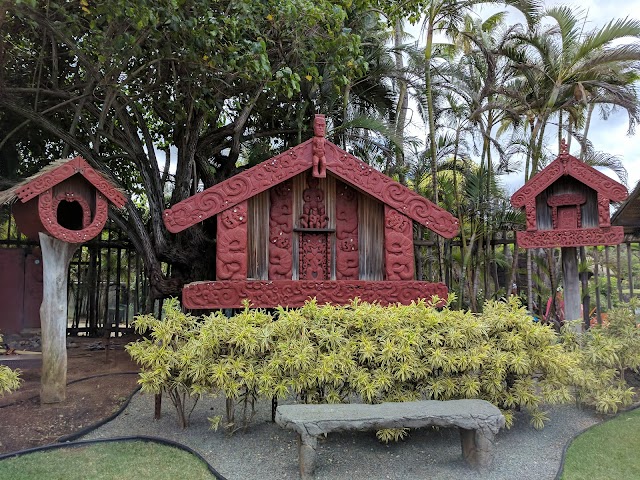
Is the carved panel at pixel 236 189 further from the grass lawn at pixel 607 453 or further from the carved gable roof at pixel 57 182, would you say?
the grass lawn at pixel 607 453

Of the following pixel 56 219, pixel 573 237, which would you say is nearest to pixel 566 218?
pixel 573 237

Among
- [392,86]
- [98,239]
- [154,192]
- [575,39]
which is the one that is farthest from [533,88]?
[98,239]

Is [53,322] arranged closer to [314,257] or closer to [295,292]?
[295,292]

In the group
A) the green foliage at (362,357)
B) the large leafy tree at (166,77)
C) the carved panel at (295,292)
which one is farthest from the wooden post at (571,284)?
the large leafy tree at (166,77)

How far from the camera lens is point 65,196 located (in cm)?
573

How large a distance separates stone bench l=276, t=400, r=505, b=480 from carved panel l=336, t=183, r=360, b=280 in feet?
10.9

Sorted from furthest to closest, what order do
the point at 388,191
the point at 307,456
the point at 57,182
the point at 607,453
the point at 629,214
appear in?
1. the point at 629,214
2. the point at 388,191
3. the point at 57,182
4. the point at 607,453
5. the point at 307,456

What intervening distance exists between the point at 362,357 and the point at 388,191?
3370 millimetres

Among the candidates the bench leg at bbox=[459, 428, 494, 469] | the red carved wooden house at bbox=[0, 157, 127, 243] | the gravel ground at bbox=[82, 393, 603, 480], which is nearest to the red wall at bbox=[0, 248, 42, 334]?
the red carved wooden house at bbox=[0, 157, 127, 243]

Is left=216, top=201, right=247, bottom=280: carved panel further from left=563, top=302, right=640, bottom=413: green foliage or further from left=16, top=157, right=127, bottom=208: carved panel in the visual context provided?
left=563, top=302, right=640, bottom=413: green foliage

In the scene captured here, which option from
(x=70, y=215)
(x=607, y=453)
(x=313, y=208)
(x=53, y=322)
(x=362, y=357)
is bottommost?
(x=607, y=453)

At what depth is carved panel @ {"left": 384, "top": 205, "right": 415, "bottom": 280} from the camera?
24.1 feet

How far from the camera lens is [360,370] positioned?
183 inches

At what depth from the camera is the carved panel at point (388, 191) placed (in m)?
Result: 7.21
